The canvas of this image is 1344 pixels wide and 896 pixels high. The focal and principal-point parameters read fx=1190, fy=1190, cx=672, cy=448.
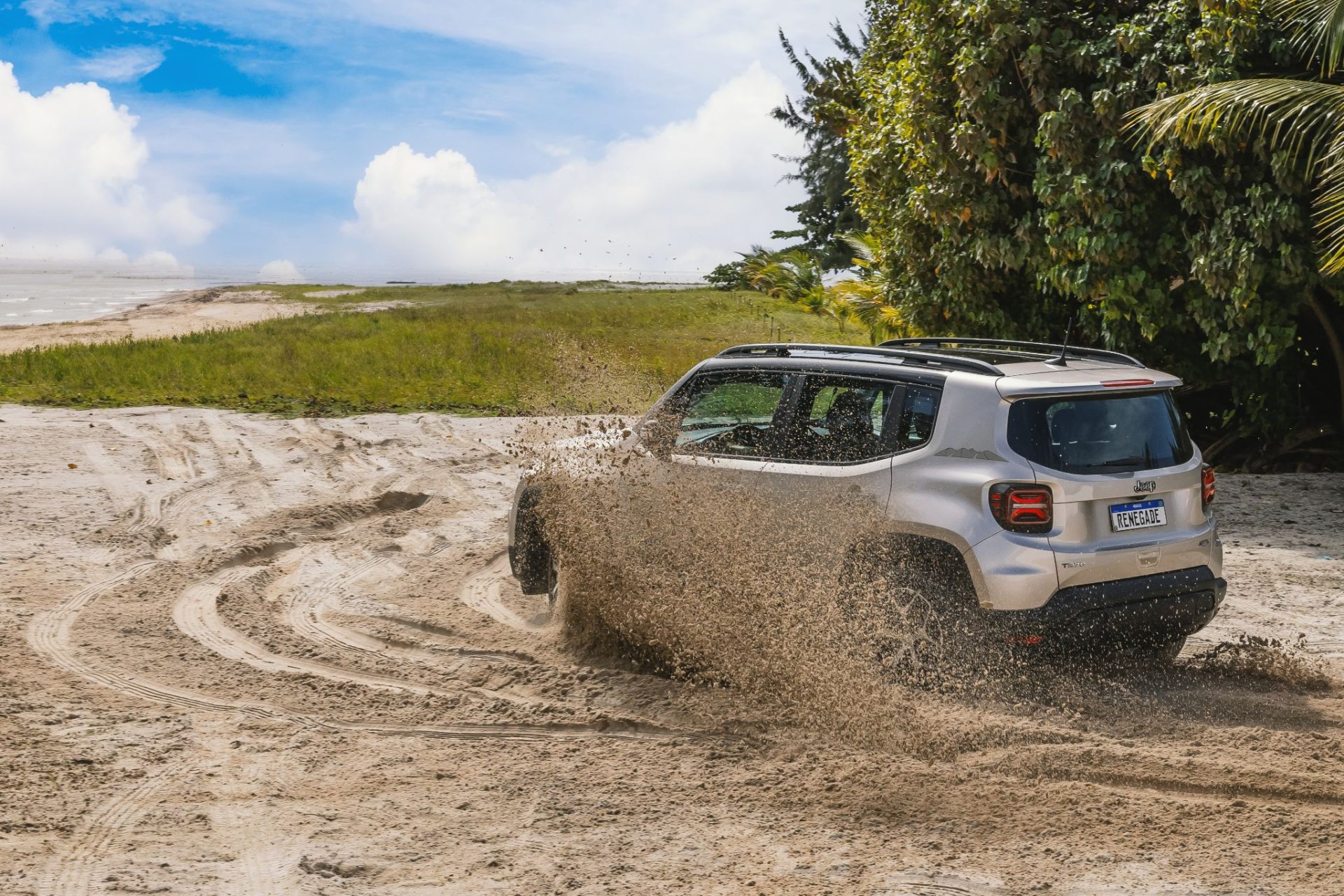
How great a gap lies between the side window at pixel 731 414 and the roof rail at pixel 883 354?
0.61 feet

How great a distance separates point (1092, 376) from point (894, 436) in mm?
1007

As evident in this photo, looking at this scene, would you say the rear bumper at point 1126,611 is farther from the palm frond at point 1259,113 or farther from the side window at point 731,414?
the palm frond at point 1259,113

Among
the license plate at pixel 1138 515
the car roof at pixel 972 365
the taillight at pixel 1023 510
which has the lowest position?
the license plate at pixel 1138 515

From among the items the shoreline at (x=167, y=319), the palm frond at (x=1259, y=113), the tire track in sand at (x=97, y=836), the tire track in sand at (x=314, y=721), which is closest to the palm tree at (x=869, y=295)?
the palm frond at (x=1259, y=113)

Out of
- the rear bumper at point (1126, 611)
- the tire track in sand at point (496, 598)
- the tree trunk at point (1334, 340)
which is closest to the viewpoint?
the rear bumper at point (1126, 611)

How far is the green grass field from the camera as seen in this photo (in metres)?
19.7

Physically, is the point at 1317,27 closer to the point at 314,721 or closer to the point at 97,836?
the point at 314,721

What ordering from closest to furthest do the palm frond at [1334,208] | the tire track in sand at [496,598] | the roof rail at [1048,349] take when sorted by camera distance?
the roof rail at [1048,349] → the tire track in sand at [496,598] → the palm frond at [1334,208]

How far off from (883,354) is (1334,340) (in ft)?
32.4

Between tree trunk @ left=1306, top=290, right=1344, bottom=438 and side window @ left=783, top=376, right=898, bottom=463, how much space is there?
9.15 metres

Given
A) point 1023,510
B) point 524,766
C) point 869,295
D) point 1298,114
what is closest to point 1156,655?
point 1023,510

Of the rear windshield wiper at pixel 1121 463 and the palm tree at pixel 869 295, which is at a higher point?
the palm tree at pixel 869 295

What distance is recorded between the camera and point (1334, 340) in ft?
44.7

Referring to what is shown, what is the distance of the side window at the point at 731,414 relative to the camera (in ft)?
20.8
